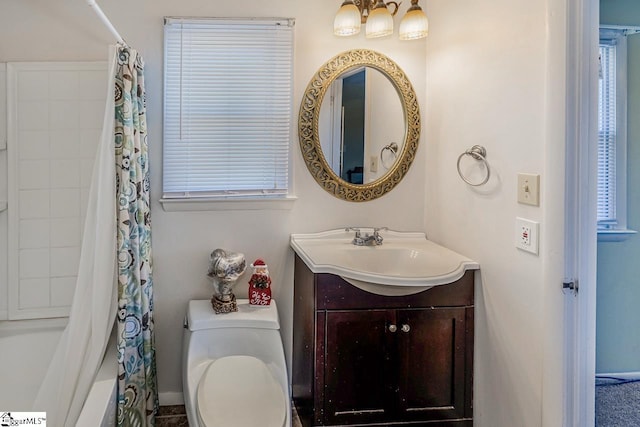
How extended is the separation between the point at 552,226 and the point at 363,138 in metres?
1.21

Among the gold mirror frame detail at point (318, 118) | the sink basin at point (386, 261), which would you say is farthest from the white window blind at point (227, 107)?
the sink basin at point (386, 261)

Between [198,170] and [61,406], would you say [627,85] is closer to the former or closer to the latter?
[198,170]

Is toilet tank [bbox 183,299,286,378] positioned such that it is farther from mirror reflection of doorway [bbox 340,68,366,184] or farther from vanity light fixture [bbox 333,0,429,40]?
vanity light fixture [bbox 333,0,429,40]

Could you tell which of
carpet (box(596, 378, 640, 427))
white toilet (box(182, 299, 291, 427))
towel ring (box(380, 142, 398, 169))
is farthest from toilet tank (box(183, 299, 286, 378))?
carpet (box(596, 378, 640, 427))

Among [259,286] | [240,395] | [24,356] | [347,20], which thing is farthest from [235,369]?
[347,20]

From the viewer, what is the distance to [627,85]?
211 cm

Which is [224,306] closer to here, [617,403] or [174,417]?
[174,417]

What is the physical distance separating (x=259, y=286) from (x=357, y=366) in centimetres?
68

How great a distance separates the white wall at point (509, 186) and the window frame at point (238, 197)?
0.79 meters

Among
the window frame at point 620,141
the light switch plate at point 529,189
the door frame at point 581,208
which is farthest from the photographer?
the window frame at point 620,141

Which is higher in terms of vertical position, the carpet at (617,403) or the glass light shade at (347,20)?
the glass light shade at (347,20)

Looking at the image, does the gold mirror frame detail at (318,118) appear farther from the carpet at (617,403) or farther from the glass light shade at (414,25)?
the carpet at (617,403)

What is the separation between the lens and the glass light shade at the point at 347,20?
91.0 inches

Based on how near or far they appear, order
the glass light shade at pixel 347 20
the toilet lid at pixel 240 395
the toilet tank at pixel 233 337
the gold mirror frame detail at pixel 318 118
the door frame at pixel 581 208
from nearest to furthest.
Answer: the door frame at pixel 581 208, the toilet lid at pixel 240 395, the toilet tank at pixel 233 337, the glass light shade at pixel 347 20, the gold mirror frame detail at pixel 318 118
